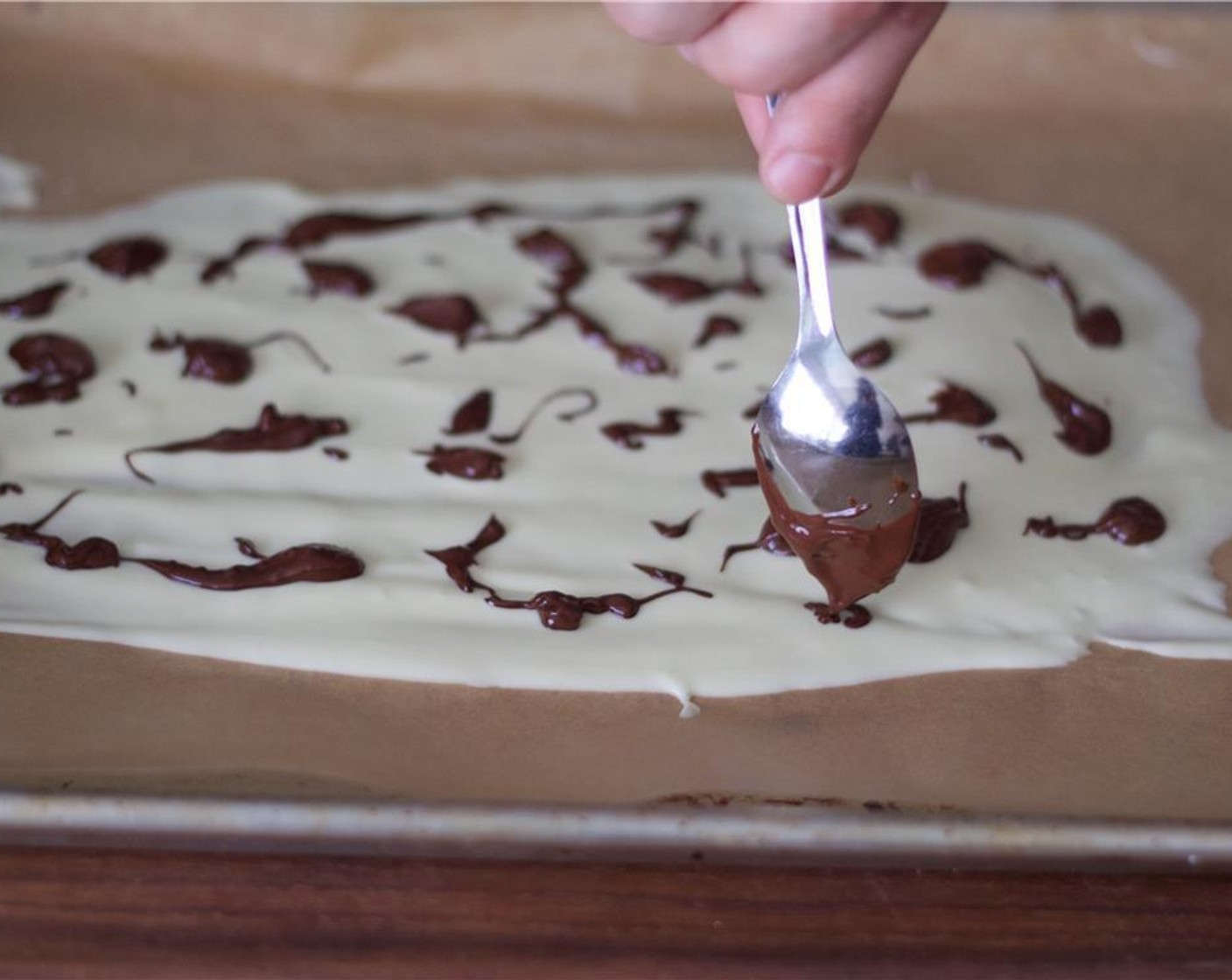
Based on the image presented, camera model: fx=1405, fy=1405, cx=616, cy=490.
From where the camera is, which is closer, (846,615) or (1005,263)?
(846,615)

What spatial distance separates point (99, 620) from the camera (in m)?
0.98

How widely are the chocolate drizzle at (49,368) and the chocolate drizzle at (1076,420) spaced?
818 millimetres

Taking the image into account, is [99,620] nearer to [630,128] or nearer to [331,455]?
[331,455]

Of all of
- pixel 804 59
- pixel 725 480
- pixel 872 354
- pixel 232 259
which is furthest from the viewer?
pixel 232 259

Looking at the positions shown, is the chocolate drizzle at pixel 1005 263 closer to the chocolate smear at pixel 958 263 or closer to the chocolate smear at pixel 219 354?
the chocolate smear at pixel 958 263

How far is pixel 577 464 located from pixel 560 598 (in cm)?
16

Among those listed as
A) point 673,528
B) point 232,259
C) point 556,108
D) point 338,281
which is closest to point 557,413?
point 673,528

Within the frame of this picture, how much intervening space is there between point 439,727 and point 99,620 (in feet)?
0.85

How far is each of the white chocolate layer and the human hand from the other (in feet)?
1.05

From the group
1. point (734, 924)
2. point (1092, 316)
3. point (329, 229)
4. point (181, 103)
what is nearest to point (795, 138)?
point (734, 924)

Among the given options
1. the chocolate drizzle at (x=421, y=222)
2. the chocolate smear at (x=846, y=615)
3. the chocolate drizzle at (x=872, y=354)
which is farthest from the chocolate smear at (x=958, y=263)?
the chocolate smear at (x=846, y=615)

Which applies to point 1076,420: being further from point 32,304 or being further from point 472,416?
point 32,304

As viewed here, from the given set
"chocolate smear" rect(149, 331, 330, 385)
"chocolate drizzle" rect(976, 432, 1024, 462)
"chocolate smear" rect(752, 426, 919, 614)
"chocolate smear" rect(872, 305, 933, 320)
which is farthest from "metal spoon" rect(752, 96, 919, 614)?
"chocolate smear" rect(149, 331, 330, 385)

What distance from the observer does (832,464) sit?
935 millimetres
